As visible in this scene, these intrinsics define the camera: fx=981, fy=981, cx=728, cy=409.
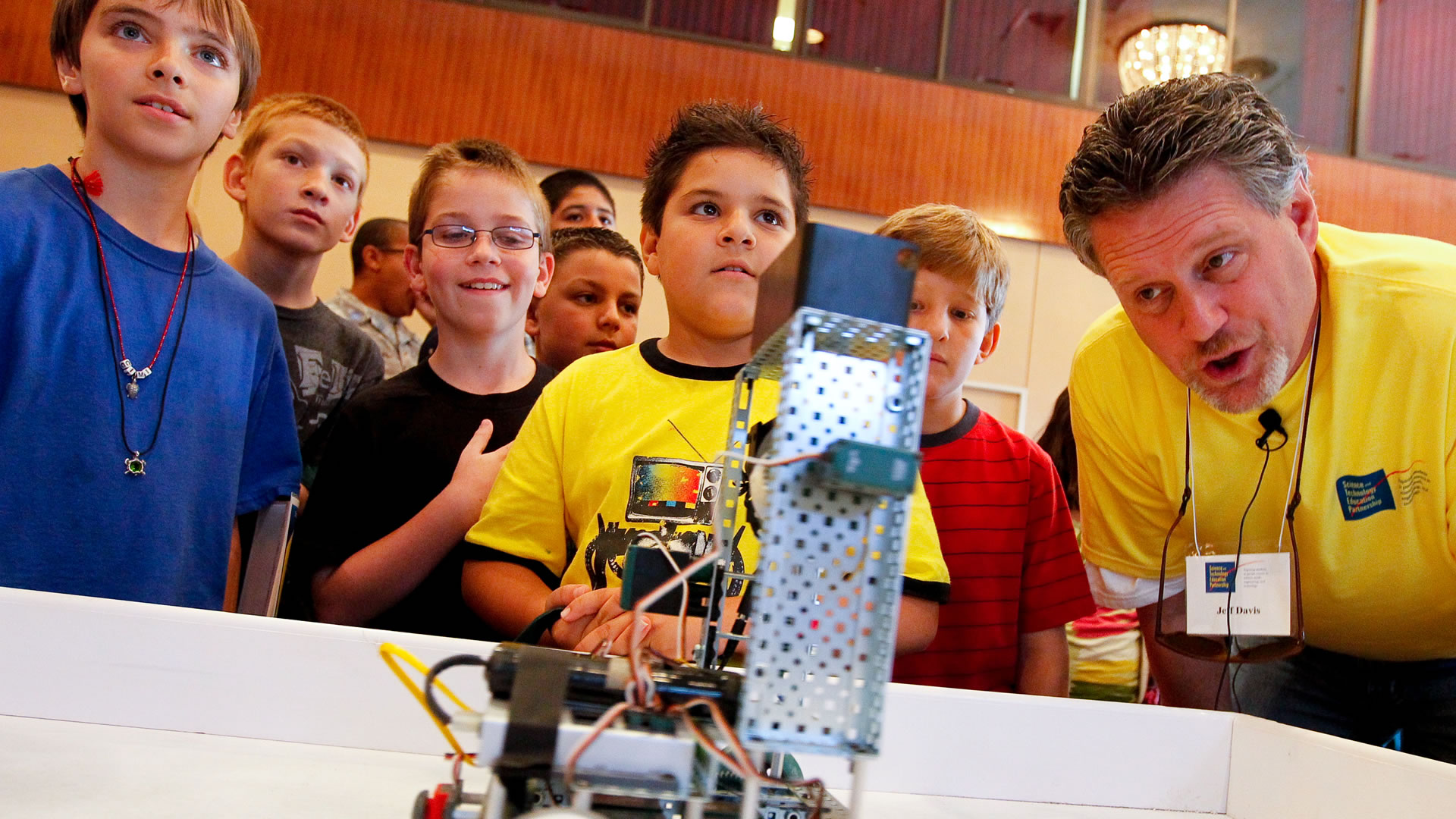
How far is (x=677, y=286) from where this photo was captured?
1.45 m

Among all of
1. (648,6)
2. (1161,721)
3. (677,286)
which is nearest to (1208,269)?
(1161,721)

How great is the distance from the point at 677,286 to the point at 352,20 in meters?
4.08

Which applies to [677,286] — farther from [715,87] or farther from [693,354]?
[715,87]

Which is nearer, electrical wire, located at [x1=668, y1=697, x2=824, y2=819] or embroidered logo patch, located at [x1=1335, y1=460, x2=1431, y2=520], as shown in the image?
electrical wire, located at [x1=668, y1=697, x2=824, y2=819]

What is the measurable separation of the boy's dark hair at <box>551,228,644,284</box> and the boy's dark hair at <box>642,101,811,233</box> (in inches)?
21.8

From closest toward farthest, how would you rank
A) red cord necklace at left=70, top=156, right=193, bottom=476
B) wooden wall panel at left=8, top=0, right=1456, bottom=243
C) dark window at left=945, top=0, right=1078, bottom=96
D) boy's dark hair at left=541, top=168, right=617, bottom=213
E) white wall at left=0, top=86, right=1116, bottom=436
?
red cord necklace at left=70, top=156, right=193, bottom=476
boy's dark hair at left=541, top=168, right=617, bottom=213
white wall at left=0, top=86, right=1116, bottom=436
wooden wall panel at left=8, top=0, right=1456, bottom=243
dark window at left=945, top=0, right=1078, bottom=96

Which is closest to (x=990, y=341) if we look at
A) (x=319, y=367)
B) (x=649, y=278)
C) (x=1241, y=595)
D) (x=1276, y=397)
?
(x=1276, y=397)

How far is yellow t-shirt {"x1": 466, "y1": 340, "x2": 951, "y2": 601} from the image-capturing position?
1.25 m

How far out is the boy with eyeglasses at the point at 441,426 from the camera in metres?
1.51

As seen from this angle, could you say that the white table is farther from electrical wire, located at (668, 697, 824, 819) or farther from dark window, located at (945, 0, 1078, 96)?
dark window, located at (945, 0, 1078, 96)

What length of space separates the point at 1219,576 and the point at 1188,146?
23.8 inches

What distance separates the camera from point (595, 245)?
2164mm

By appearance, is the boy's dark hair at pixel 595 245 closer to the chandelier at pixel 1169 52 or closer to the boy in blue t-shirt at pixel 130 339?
the boy in blue t-shirt at pixel 130 339

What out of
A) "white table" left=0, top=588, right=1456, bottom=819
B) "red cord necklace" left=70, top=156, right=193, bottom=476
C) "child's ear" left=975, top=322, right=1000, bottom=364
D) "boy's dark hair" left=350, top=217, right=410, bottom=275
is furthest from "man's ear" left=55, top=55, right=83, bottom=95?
"boy's dark hair" left=350, top=217, right=410, bottom=275
